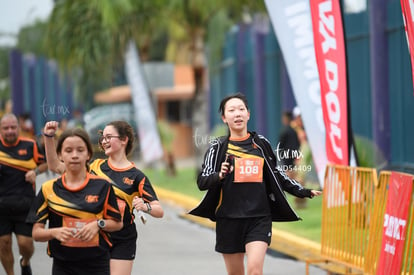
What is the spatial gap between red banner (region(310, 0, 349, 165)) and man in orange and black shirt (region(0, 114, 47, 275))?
377cm

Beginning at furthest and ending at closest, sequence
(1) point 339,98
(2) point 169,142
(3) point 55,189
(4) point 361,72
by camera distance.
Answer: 1. (2) point 169,142
2. (4) point 361,72
3. (1) point 339,98
4. (3) point 55,189

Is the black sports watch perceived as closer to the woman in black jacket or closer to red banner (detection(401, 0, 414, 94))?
the woman in black jacket

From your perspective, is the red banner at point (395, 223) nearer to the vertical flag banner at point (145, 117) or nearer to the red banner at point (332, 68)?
the red banner at point (332, 68)

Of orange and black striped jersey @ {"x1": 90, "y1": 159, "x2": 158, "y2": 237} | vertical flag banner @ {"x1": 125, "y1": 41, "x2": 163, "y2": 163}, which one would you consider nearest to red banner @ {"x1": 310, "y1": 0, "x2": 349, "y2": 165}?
orange and black striped jersey @ {"x1": 90, "y1": 159, "x2": 158, "y2": 237}

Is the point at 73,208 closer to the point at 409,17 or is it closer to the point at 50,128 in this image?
the point at 50,128

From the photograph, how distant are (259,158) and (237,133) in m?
0.28

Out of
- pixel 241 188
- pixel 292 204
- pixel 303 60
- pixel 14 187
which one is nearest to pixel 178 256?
pixel 303 60

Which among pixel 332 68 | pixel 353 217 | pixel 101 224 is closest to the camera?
pixel 101 224

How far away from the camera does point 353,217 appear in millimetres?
10523

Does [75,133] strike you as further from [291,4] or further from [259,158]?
[291,4]

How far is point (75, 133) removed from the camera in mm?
6219

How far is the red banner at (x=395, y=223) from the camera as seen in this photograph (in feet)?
28.6

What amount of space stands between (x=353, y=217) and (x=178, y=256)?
11.1ft

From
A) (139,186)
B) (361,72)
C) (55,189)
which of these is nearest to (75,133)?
(55,189)
